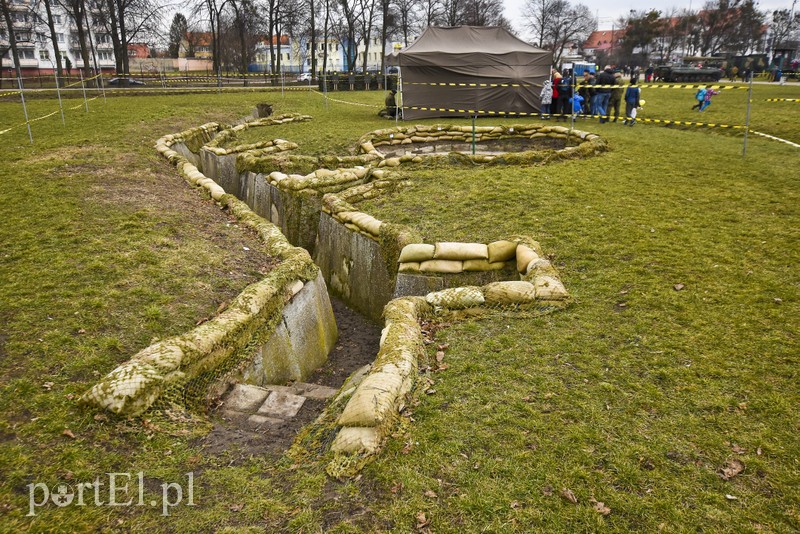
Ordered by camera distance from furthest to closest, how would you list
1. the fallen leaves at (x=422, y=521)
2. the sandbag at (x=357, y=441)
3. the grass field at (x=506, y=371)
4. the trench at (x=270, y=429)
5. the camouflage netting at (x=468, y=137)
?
the camouflage netting at (x=468, y=137), the trench at (x=270, y=429), the sandbag at (x=357, y=441), the grass field at (x=506, y=371), the fallen leaves at (x=422, y=521)

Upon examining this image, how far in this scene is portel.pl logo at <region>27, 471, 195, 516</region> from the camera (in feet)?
9.81

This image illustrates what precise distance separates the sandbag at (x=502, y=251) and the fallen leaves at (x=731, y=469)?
3442 millimetres

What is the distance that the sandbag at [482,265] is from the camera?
6.22 m

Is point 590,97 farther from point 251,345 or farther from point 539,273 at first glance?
point 251,345

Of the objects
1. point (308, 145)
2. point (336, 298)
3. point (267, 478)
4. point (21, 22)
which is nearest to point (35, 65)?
point (21, 22)

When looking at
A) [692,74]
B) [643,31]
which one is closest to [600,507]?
[692,74]

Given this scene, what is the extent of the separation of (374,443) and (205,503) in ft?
3.44

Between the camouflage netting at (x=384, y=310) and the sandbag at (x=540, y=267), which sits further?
the sandbag at (x=540, y=267)

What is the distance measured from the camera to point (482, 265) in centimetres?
624

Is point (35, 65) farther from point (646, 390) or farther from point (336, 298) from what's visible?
point (646, 390)

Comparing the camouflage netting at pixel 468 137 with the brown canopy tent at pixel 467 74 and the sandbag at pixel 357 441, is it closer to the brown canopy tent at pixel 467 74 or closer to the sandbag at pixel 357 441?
the brown canopy tent at pixel 467 74

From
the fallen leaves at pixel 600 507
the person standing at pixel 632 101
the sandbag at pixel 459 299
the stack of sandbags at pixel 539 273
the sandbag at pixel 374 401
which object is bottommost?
the fallen leaves at pixel 600 507

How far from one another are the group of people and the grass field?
8058mm

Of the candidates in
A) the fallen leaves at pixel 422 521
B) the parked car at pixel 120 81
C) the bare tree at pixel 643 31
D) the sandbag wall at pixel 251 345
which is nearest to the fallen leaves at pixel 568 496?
the fallen leaves at pixel 422 521
